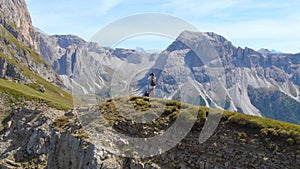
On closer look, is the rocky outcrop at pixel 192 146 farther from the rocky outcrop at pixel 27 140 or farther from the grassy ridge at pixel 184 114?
the rocky outcrop at pixel 27 140

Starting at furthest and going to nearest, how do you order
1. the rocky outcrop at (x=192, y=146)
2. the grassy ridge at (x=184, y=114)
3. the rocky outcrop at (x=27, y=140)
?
1. the rocky outcrop at (x=27, y=140)
2. the grassy ridge at (x=184, y=114)
3. the rocky outcrop at (x=192, y=146)

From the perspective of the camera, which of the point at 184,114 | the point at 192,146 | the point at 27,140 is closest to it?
the point at 192,146

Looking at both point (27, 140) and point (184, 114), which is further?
point (27, 140)

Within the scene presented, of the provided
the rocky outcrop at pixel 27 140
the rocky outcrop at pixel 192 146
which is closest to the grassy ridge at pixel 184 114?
the rocky outcrop at pixel 192 146

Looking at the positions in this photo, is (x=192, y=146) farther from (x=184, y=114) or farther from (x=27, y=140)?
(x=27, y=140)

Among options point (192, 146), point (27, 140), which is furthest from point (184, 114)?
point (27, 140)

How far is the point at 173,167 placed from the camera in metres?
32.2

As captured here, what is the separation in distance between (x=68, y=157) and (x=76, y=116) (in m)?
5.42

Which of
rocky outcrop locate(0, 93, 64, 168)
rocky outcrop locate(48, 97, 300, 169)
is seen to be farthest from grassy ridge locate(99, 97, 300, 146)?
rocky outcrop locate(0, 93, 64, 168)

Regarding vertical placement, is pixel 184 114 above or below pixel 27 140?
above

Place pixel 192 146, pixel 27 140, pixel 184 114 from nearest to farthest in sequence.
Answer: pixel 192 146 → pixel 184 114 → pixel 27 140

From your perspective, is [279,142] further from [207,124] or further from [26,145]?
[26,145]

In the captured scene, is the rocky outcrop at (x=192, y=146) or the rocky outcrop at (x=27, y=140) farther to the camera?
the rocky outcrop at (x=27, y=140)

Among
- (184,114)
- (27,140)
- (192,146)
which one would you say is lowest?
(27,140)
